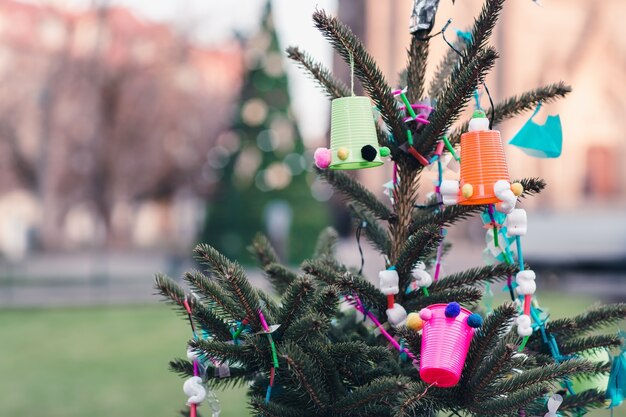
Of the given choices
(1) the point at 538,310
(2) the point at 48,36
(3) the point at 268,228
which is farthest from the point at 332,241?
(2) the point at 48,36

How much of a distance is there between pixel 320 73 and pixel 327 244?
23.7 inches


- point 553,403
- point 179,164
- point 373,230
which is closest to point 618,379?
point 553,403

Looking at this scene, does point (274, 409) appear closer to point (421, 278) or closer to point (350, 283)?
point (350, 283)

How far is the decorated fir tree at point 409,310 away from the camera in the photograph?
1.33 meters

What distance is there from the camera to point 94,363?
8.45 m

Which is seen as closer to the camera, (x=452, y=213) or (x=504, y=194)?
(x=504, y=194)

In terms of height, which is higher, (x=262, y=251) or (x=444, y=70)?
(x=444, y=70)

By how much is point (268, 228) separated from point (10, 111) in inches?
486

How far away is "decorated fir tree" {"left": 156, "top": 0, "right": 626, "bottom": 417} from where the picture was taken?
1.33 m

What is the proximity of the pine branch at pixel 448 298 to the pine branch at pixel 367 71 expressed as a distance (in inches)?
14.3

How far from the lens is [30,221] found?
35375mm

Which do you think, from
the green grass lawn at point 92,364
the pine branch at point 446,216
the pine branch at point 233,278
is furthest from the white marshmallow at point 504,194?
the green grass lawn at point 92,364

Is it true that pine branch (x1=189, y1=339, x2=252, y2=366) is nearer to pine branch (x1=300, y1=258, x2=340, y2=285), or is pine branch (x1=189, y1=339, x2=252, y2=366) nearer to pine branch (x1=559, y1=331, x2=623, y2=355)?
pine branch (x1=300, y1=258, x2=340, y2=285)

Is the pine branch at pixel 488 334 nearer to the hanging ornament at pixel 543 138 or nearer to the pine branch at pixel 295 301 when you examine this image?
the pine branch at pixel 295 301
